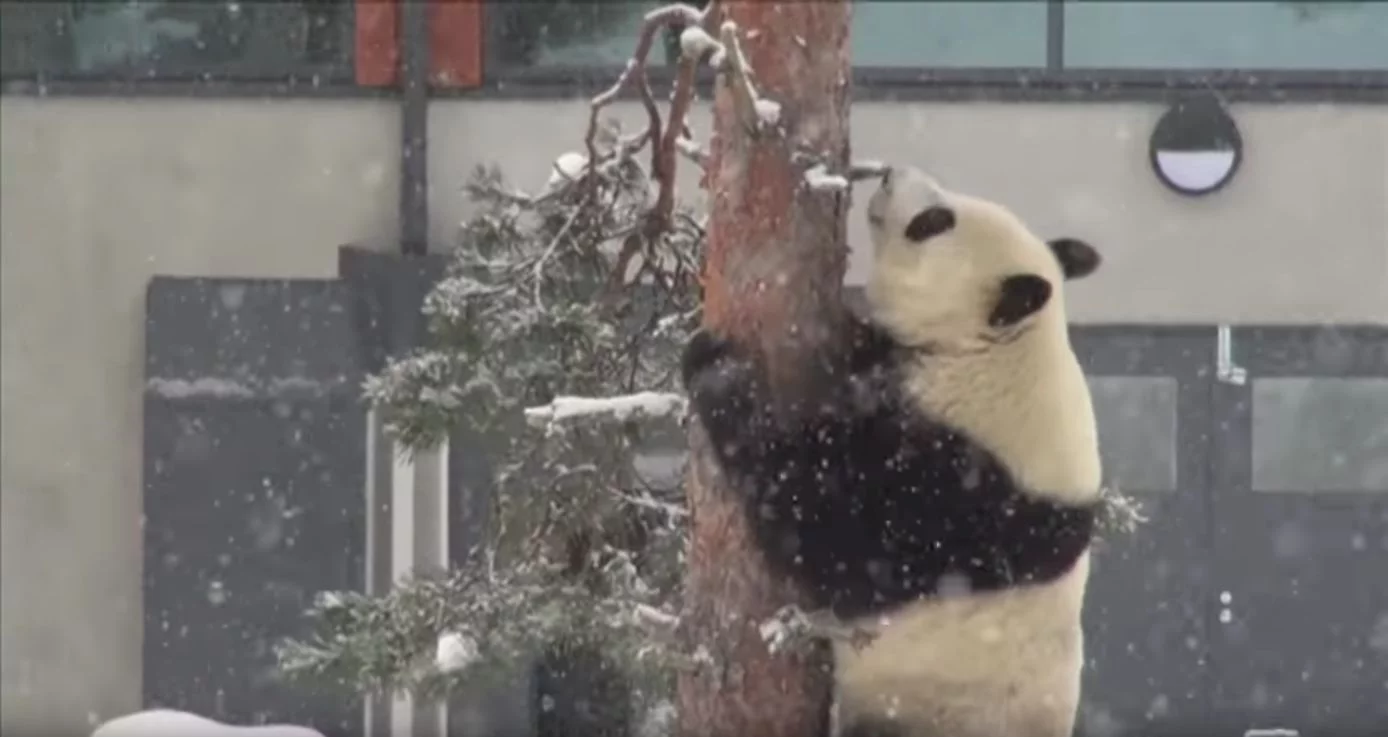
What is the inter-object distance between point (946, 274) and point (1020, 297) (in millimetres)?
90

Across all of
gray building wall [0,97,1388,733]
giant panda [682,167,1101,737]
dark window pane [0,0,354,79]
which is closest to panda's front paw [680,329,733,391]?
giant panda [682,167,1101,737]

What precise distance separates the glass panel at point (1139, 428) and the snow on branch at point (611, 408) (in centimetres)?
344

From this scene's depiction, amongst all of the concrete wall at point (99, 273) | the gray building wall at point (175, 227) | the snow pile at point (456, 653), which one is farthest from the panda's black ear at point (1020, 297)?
the concrete wall at point (99, 273)

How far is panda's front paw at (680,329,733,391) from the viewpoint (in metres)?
2.50

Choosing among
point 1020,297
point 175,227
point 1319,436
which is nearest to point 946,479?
point 1020,297

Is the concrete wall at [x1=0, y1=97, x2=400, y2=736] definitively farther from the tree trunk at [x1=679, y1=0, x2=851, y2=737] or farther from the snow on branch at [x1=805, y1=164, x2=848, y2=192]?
the snow on branch at [x1=805, y1=164, x2=848, y2=192]

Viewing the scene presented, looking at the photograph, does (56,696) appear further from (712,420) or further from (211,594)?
(712,420)

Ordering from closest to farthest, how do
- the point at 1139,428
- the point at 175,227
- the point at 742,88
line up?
the point at 742,88
the point at 1139,428
the point at 175,227

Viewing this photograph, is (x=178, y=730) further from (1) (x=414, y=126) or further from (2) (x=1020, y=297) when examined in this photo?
(2) (x=1020, y=297)

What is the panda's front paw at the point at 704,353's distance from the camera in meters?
2.50

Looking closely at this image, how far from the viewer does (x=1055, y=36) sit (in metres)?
6.22

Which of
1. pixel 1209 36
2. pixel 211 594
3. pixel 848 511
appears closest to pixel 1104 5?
pixel 1209 36

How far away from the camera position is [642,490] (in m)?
3.11

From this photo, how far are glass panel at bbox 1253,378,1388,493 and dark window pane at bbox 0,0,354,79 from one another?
8.64ft
